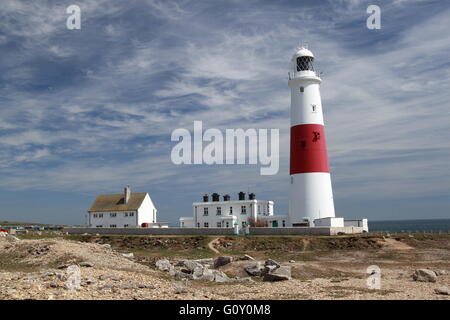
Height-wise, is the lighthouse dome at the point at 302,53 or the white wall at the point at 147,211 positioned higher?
the lighthouse dome at the point at 302,53

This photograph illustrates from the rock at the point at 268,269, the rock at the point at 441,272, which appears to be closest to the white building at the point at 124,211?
the rock at the point at 268,269

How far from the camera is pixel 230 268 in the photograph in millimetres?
28969

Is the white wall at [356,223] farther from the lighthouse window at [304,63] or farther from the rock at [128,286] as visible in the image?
the rock at [128,286]

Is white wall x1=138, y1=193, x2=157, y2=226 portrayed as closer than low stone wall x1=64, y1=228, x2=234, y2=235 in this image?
No

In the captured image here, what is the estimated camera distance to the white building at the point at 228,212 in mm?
61062

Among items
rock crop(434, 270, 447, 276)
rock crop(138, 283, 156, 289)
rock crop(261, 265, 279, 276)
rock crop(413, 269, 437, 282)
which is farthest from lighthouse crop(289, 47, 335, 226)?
rock crop(138, 283, 156, 289)

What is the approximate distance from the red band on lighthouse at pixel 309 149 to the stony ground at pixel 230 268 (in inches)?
297

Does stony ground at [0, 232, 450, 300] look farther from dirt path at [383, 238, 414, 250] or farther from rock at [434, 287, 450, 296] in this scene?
rock at [434, 287, 450, 296]

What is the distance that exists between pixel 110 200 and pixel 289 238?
35762 mm

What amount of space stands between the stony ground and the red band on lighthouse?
754cm

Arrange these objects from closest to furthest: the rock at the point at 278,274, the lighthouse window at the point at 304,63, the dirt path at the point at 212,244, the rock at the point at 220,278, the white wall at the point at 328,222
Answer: the rock at the point at 278,274 → the rock at the point at 220,278 → the dirt path at the point at 212,244 → the white wall at the point at 328,222 → the lighthouse window at the point at 304,63

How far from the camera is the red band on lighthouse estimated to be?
4591 cm

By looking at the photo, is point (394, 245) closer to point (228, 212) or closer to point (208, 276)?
point (208, 276)

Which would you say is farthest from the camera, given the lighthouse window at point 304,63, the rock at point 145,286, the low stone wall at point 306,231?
the lighthouse window at point 304,63
